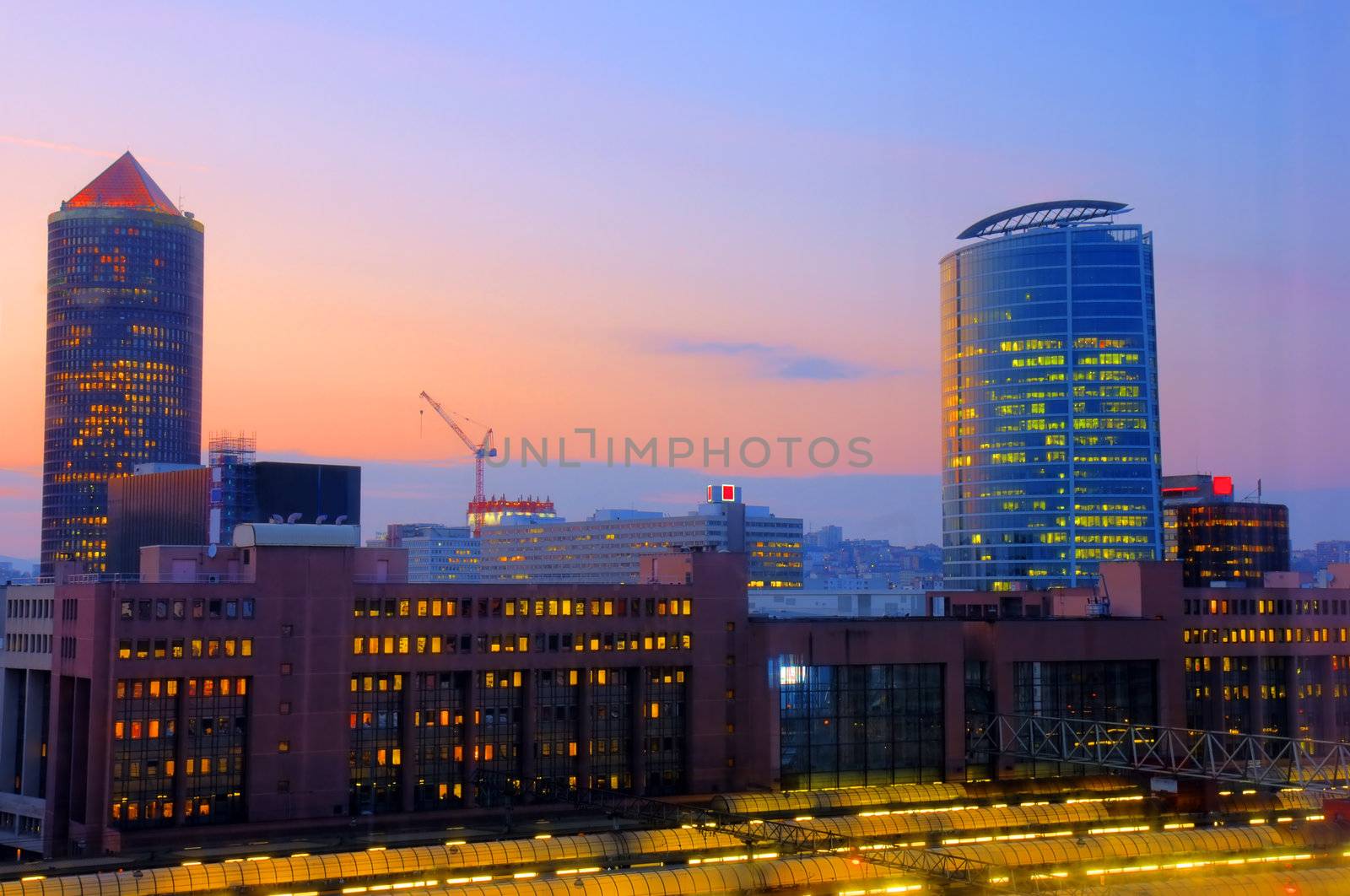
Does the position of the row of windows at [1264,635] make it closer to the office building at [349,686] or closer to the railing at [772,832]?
the office building at [349,686]

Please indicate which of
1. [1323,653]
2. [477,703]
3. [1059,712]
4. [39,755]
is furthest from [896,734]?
[39,755]

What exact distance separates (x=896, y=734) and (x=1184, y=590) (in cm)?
4309

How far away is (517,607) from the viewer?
486ft

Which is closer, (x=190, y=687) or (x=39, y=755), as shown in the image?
(x=190, y=687)

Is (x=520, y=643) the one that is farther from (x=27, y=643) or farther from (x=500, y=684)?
(x=27, y=643)

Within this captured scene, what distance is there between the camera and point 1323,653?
196875 mm

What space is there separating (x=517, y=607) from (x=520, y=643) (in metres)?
3.22

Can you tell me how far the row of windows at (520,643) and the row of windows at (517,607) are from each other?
190 centimetres

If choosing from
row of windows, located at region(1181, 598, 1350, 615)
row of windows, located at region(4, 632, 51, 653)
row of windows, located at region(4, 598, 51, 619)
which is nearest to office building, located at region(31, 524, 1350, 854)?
row of windows, located at region(1181, 598, 1350, 615)

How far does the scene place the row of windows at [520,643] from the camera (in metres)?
142

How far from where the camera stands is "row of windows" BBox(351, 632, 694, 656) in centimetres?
14188

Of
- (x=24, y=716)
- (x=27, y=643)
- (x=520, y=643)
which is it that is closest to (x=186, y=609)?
(x=27, y=643)

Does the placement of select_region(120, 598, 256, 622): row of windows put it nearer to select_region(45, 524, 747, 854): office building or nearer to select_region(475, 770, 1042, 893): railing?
select_region(45, 524, 747, 854): office building

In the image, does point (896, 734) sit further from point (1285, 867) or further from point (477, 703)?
point (1285, 867)
